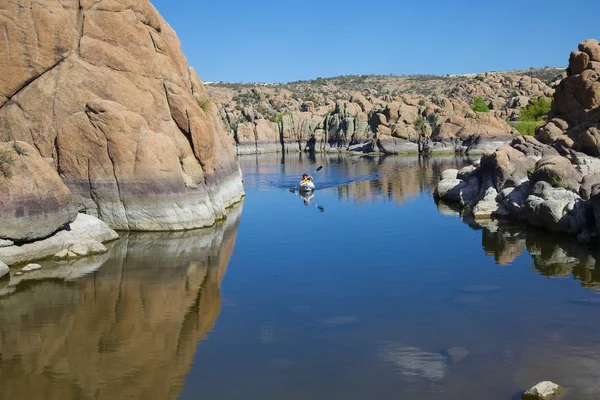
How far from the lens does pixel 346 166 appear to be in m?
74.8

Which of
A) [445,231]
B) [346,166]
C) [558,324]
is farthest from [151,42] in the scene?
[346,166]

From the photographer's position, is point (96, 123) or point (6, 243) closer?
point (6, 243)

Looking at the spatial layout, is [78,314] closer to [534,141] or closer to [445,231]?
[445,231]

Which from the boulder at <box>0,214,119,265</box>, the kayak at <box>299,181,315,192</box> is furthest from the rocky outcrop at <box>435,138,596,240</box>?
the boulder at <box>0,214,119,265</box>

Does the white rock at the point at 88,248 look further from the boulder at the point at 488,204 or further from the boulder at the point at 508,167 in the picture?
the boulder at the point at 508,167

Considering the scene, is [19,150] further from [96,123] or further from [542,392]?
[542,392]

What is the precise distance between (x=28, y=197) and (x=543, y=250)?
63.5ft

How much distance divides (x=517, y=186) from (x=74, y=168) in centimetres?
2144

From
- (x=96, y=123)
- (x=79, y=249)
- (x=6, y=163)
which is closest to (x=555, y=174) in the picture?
(x=96, y=123)

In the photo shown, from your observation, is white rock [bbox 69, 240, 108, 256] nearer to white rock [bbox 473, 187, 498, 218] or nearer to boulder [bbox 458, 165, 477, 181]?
white rock [bbox 473, 187, 498, 218]

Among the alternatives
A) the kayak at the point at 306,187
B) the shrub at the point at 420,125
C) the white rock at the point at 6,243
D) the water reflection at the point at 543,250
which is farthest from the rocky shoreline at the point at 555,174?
the shrub at the point at 420,125

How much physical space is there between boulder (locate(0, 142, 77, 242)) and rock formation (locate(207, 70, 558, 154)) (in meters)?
69.4

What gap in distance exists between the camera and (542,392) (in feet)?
38.5

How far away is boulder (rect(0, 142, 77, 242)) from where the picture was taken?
70.8ft
